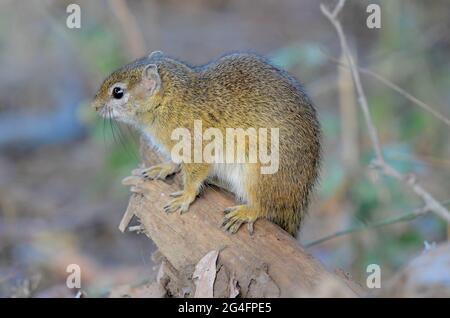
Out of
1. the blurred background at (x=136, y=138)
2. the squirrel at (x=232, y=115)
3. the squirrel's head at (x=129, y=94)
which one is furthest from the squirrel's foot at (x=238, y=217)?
the blurred background at (x=136, y=138)

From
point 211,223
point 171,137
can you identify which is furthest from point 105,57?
point 211,223

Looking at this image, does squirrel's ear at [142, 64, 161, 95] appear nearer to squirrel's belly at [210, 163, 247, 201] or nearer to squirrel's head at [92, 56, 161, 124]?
squirrel's head at [92, 56, 161, 124]

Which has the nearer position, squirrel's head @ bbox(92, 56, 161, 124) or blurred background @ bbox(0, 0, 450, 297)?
squirrel's head @ bbox(92, 56, 161, 124)

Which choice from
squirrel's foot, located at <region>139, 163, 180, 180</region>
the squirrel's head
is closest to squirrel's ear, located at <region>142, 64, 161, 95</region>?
the squirrel's head

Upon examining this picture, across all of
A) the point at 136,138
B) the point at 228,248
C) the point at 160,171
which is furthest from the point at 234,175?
the point at 136,138

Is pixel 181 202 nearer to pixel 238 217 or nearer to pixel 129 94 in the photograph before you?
pixel 238 217

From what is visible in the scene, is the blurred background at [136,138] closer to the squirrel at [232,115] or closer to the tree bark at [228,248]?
the squirrel at [232,115]

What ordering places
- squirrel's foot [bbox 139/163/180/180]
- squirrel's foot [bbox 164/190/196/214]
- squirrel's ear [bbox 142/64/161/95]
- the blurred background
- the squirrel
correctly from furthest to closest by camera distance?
the blurred background
squirrel's ear [bbox 142/64/161/95]
squirrel's foot [bbox 139/163/180/180]
the squirrel
squirrel's foot [bbox 164/190/196/214]

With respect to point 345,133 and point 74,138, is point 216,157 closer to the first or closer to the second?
point 345,133
